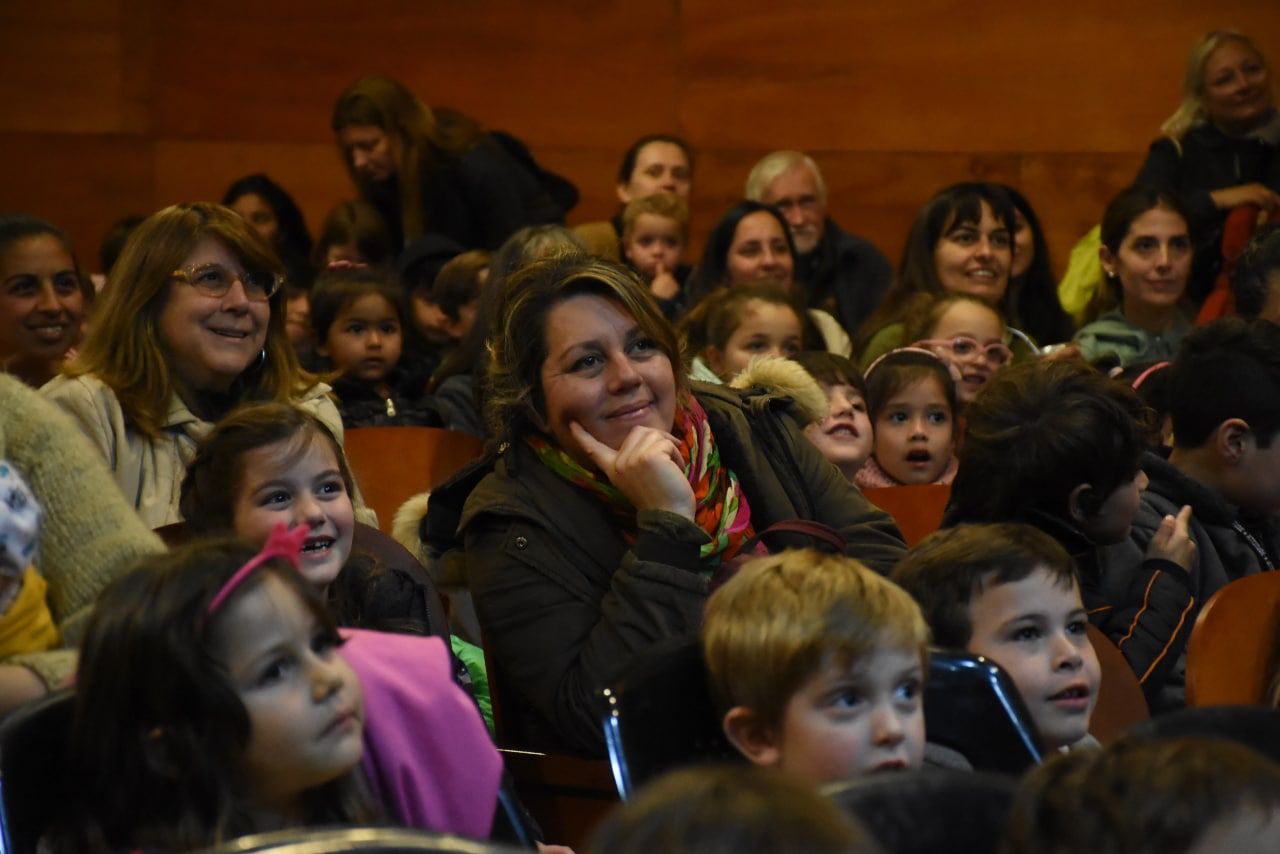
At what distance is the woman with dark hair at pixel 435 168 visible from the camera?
5395 millimetres

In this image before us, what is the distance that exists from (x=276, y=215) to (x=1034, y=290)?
232 centimetres

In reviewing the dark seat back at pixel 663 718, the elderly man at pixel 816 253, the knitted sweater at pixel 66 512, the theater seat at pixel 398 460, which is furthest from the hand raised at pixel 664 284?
the dark seat back at pixel 663 718

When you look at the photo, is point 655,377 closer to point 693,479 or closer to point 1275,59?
point 693,479

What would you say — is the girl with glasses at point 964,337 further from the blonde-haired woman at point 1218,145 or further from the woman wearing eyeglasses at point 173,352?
the woman wearing eyeglasses at point 173,352

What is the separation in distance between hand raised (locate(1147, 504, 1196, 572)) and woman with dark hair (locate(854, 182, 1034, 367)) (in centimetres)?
177

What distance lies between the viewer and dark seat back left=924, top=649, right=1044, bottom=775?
2043 millimetres

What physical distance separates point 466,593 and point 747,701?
3.17 ft

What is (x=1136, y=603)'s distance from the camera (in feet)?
9.23

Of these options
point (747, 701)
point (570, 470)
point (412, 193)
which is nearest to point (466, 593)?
point (570, 470)

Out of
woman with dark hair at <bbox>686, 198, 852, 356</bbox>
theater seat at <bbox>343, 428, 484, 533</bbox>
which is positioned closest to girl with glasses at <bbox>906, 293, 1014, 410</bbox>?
woman with dark hair at <bbox>686, 198, 852, 356</bbox>

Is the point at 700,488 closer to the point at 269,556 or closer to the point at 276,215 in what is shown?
the point at 269,556

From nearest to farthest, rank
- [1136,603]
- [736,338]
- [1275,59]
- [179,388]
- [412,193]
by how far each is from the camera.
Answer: [1136,603] < [179,388] < [736,338] < [412,193] < [1275,59]

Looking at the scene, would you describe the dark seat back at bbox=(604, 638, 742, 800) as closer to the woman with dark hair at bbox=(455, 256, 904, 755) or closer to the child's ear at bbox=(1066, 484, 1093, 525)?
the woman with dark hair at bbox=(455, 256, 904, 755)

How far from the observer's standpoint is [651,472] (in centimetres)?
250
